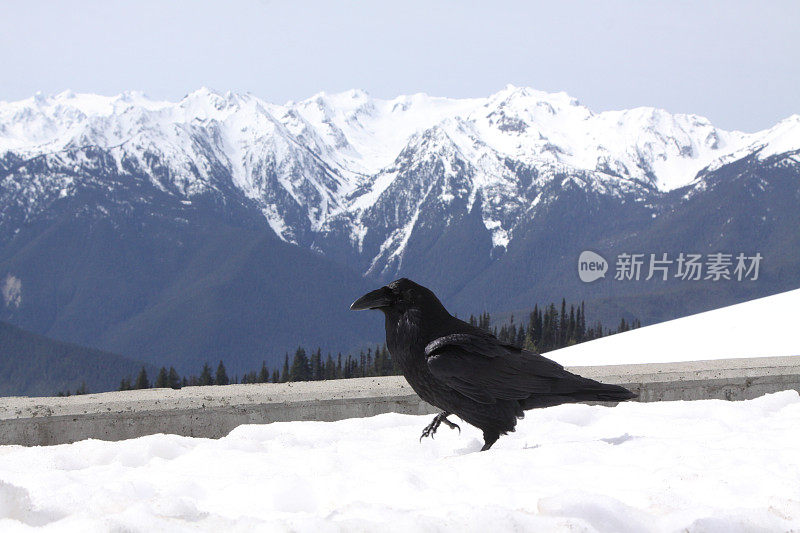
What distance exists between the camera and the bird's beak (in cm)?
519

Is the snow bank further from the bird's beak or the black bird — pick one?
the bird's beak

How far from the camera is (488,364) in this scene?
531 cm

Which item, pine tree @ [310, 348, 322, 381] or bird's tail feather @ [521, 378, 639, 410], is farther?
pine tree @ [310, 348, 322, 381]

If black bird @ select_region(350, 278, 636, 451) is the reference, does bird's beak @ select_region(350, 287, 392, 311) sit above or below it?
above

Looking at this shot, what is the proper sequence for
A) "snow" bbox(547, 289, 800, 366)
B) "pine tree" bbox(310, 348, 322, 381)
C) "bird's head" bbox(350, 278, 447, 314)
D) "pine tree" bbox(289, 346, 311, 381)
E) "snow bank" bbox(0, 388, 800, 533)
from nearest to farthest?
1. "snow bank" bbox(0, 388, 800, 533)
2. "bird's head" bbox(350, 278, 447, 314)
3. "snow" bbox(547, 289, 800, 366)
4. "pine tree" bbox(289, 346, 311, 381)
5. "pine tree" bbox(310, 348, 322, 381)

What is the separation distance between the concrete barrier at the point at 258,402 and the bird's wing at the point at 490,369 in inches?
68.9

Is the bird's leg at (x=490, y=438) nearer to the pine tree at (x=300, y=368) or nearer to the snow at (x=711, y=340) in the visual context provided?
the snow at (x=711, y=340)

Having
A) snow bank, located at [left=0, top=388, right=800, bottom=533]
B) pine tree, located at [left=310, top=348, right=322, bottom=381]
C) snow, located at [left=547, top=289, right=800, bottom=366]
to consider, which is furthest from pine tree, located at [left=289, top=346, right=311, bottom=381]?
snow bank, located at [left=0, top=388, right=800, bottom=533]

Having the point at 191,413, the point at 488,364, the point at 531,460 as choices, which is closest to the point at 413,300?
the point at 488,364

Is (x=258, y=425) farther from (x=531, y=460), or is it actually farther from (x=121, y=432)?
(x=531, y=460)

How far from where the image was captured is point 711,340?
12414mm

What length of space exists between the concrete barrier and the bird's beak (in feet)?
5.55

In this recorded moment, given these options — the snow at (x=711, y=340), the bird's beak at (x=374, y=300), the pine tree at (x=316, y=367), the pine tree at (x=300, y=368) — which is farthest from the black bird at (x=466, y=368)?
the pine tree at (x=316, y=367)

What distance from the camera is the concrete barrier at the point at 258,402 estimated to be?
6.16 m
